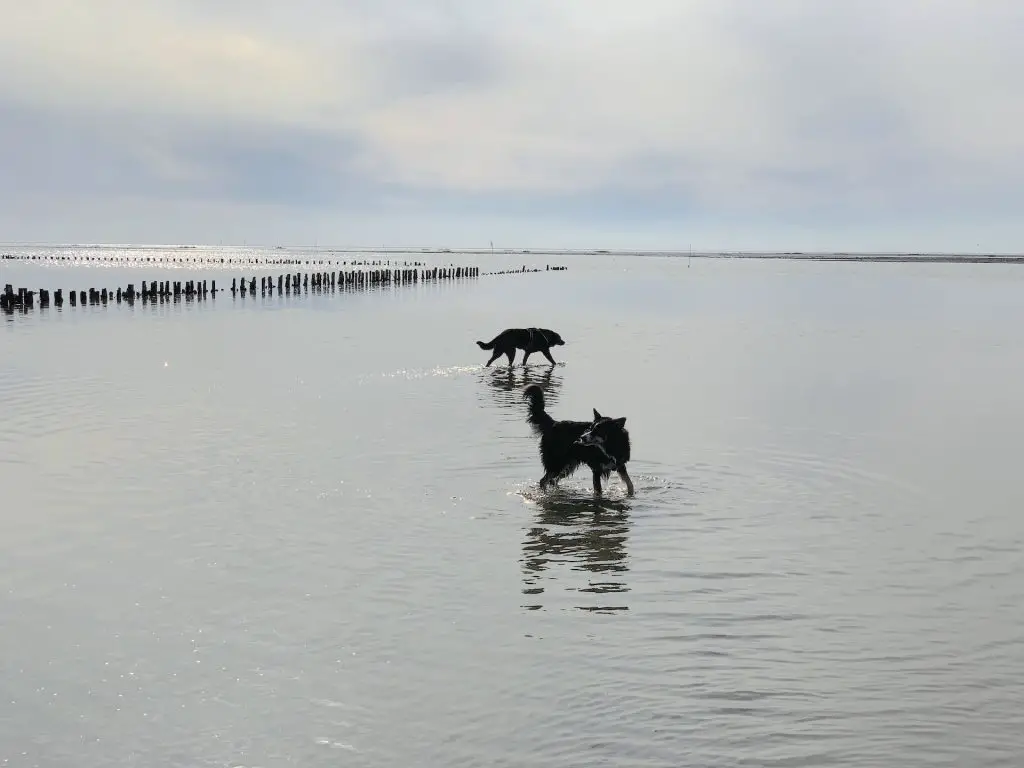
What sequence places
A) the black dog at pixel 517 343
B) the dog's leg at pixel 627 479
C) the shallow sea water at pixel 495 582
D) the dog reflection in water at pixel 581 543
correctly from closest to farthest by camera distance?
the shallow sea water at pixel 495 582 < the dog reflection in water at pixel 581 543 < the dog's leg at pixel 627 479 < the black dog at pixel 517 343

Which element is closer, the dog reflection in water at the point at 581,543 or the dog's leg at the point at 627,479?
the dog reflection in water at the point at 581,543

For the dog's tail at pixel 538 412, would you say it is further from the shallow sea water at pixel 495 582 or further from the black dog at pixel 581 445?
the shallow sea water at pixel 495 582

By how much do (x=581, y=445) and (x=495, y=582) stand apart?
3.22 meters

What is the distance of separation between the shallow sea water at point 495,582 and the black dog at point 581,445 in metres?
0.34

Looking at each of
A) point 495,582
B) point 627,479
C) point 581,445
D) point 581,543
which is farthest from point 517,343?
point 495,582

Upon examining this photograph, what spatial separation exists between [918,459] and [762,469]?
2332mm

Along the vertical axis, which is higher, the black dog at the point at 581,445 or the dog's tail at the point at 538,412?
the dog's tail at the point at 538,412

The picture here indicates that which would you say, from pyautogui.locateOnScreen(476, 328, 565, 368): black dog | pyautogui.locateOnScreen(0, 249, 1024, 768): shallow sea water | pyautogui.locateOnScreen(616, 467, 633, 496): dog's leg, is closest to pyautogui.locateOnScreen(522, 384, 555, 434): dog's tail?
pyautogui.locateOnScreen(0, 249, 1024, 768): shallow sea water

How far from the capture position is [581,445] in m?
11.1

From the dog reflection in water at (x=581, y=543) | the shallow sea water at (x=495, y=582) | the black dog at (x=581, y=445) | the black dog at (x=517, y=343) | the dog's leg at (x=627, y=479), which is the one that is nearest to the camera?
the shallow sea water at (x=495, y=582)

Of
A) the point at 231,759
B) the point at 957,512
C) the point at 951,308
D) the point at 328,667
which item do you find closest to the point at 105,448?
the point at 328,667

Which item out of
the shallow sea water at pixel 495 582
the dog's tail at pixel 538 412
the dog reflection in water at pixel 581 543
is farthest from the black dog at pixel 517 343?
the dog reflection in water at pixel 581 543

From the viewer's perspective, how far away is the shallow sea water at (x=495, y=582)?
557 centimetres

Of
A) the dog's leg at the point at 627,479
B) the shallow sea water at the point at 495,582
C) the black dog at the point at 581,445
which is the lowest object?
the shallow sea water at the point at 495,582
